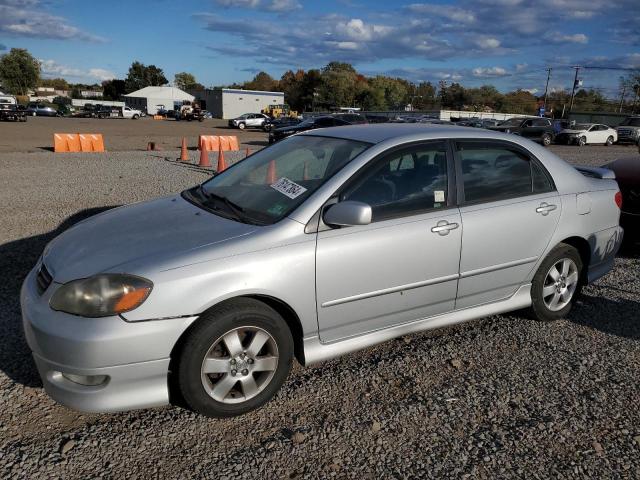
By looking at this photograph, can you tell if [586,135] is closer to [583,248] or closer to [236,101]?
[583,248]

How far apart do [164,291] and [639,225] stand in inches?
219

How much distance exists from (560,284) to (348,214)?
7.39 feet

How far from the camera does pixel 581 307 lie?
4594 millimetres

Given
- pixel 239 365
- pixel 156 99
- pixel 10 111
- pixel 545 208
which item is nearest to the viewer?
pixel 239 365

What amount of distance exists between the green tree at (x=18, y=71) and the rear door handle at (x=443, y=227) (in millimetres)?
125139

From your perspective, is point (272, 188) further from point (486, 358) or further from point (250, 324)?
point (486, 358)

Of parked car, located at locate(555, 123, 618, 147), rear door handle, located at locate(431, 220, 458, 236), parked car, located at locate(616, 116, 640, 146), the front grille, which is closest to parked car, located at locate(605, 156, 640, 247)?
rear door handle, located at locate(431, 220, 458, 236)

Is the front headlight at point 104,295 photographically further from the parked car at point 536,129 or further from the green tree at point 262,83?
the green tree at point 262,83

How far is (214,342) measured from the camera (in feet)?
8.82

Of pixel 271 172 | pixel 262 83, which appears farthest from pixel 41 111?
pixel 262 83

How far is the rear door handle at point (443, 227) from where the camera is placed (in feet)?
11.0

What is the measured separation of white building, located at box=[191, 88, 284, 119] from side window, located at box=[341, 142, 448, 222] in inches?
2877

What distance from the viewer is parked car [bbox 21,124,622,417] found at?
258cm

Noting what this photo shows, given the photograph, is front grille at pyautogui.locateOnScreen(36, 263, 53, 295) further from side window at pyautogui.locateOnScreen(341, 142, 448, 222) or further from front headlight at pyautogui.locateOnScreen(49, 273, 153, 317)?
side window at pyautogui.locateOnScreen(341, 142, 448, 222)
